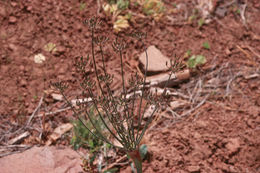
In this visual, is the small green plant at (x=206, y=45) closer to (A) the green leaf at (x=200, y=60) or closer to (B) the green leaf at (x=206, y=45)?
(B) the green leaf at (x=206, y=45)

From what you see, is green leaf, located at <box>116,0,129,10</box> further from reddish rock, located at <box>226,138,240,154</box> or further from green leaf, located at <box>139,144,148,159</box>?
reddish rock, located at <box>226,138,240,154</box>

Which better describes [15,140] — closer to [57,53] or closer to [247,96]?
[57,53]

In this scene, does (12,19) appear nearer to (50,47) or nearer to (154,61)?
(50,47)

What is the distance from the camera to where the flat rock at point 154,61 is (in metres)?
3.47

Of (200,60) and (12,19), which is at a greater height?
(12,19)

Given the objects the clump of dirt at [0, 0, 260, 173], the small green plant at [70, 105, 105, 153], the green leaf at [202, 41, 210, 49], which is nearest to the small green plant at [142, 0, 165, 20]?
the clump of dirt at [0, 0, 260, 173]

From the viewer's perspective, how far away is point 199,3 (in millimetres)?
4508

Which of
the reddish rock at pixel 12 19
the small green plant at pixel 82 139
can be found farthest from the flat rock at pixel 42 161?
the reddish rock at pixel 12 19

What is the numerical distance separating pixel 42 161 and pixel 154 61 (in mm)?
1906

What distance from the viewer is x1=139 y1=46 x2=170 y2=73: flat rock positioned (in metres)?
3.47

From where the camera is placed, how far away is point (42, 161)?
2490mm

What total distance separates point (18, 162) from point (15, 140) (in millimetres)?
443

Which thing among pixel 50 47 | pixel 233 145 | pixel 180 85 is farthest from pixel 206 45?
pixel 50 47

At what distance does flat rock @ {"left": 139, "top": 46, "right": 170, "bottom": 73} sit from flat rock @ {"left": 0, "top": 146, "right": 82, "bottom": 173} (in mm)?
1505
